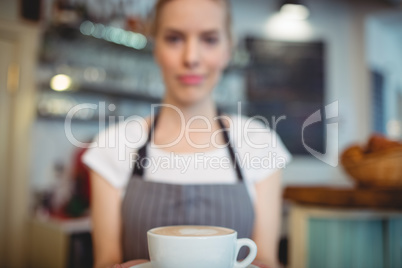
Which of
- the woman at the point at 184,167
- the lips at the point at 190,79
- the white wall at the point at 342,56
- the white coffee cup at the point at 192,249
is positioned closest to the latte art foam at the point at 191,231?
the white coffee cup at the point at 192,249

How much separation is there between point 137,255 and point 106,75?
189 centimetres

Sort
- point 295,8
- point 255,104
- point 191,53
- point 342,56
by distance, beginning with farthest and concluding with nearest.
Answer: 1. point 342,56
2. point 255,104
3. point 295,8
4. point 191,53

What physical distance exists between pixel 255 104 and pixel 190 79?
299 centimetres

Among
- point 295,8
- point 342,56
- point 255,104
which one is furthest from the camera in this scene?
point 342,56

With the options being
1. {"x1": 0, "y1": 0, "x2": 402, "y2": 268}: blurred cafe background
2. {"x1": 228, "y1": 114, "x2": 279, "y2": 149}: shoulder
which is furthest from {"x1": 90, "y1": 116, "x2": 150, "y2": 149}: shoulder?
{"x1": 0, "y1": 0, "x2": 402, "y2": 268}: blurred cafe background

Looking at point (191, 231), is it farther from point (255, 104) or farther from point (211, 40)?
point (255, 104)

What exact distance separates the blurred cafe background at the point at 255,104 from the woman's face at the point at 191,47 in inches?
11.5

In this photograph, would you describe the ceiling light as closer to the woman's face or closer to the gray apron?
the woman's face

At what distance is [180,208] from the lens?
85 cm

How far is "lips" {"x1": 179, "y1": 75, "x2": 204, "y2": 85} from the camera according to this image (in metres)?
0.83

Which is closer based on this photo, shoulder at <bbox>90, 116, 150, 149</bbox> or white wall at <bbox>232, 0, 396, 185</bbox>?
shoulder at <bbox>90, 116, 150, 149</bbox>

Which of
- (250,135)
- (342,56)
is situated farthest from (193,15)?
(342,56)

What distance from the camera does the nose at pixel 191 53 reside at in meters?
0.80

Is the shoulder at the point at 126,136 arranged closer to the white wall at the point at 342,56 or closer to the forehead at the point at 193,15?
the forehead at the point at 193,15
